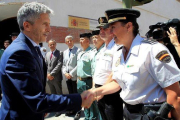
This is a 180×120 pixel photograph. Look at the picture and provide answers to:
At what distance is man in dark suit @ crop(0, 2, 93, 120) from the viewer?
121 cm

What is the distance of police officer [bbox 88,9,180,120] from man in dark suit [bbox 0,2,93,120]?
0.48 meters

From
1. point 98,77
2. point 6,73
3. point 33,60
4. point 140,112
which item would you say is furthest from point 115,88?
point 6,73

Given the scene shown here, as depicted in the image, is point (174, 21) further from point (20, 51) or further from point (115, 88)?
point (20, 51)

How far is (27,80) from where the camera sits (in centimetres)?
120

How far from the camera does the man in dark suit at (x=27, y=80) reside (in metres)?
1.21

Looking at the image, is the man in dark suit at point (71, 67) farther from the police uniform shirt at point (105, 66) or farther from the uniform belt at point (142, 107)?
the uniform belt at point (142, 107)

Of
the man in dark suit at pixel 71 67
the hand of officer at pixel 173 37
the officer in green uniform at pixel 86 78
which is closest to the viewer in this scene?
the hand of officer at pixel 173 37

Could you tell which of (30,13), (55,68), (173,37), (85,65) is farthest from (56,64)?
(30,13)

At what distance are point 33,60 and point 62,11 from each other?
5400 mm

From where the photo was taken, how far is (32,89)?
1.21 meters

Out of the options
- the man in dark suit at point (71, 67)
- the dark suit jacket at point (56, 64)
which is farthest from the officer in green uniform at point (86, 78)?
the dark suit jacket at point (56, 64)

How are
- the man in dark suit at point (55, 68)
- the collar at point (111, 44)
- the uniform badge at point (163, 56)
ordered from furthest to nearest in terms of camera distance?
the man in dark suit at point (55, 68), the collar at point (111, 44), the uniform badge at point (163, 56)

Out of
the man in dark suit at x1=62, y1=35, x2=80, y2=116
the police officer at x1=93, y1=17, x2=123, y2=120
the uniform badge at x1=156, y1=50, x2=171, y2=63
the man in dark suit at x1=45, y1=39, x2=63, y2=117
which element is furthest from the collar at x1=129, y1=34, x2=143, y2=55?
the man in dark suit at x1=45, y1=39, x2=63, y2=117

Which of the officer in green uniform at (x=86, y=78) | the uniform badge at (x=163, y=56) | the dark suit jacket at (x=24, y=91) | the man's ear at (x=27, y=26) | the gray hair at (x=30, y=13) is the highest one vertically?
the gray hair at (x=30, y=13)
